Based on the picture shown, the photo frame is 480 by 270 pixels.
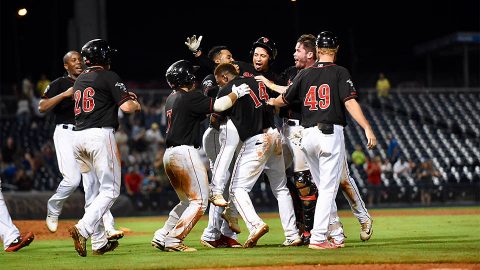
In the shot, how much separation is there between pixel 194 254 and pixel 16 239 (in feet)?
7.00

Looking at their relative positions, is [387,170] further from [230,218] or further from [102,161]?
[102,161]

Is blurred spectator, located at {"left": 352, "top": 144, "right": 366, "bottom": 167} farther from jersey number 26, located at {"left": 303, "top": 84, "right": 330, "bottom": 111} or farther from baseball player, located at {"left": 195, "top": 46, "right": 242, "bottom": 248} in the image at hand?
jersey number 26, located at {"left": 303, "top": 84, "right": 330, "bottom": 111}

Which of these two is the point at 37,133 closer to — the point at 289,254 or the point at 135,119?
the point at 135,119

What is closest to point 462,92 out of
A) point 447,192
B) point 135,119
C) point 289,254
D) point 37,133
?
point 447,192

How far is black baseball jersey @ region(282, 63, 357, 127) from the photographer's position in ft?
31.0

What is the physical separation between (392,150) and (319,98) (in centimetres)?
1612

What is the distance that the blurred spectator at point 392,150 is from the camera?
81.5 feet

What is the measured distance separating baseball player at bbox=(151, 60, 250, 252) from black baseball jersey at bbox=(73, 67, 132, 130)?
0.57 m

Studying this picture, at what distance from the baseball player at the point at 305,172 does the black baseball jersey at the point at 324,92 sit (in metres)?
0.53

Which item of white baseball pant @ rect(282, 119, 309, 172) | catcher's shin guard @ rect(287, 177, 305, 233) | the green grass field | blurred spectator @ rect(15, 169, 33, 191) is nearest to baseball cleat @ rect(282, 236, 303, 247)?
the green grass field

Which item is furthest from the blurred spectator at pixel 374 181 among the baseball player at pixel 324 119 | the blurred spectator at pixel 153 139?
the baseball player at pixel 324 119

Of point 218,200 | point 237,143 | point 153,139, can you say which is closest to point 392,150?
point 153,139

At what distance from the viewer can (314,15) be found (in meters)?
37.2

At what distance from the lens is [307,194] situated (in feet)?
33.8
